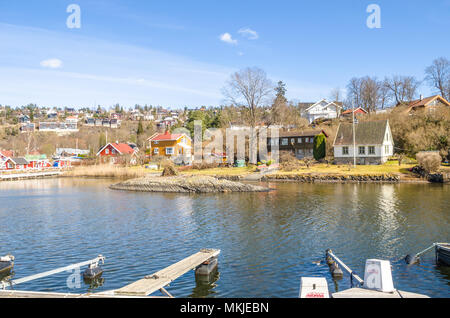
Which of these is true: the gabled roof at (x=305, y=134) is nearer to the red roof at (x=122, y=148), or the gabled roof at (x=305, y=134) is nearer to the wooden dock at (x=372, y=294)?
the red roof at (x=122, y=148)

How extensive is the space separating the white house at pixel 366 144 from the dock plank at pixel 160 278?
4501cm

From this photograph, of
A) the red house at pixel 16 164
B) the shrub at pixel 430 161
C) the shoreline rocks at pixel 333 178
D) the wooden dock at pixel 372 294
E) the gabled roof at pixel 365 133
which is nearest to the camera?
the wooden dock at pixel 372 294

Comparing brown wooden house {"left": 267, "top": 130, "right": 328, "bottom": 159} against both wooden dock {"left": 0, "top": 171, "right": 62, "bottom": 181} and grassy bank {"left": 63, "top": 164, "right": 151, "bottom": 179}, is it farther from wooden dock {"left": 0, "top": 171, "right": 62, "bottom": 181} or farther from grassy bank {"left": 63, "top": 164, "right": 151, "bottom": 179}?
wooden dock {"left": 0, "top": 171, "right": 62, "bottom": 181}

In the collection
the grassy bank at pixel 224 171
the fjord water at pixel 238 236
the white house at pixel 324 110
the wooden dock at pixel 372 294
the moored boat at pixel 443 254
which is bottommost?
the fjord water at pixel 238 236

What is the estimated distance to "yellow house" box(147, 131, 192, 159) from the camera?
81.0m

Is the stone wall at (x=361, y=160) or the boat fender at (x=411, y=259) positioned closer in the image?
the boat fender at (x=411, y=259)

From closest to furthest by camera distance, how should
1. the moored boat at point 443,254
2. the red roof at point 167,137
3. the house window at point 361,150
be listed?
the moored boat at point 443,254
the house window at point 361,150
the red roof at point 167,137

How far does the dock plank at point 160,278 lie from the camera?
11109mm

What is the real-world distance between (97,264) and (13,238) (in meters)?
9.01

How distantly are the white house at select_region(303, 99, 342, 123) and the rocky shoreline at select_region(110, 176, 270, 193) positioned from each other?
67.3m

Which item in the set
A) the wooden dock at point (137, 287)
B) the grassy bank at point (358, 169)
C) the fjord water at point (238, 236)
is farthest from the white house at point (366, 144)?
the wooden dock at point (137, 287)

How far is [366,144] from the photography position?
5706 cm

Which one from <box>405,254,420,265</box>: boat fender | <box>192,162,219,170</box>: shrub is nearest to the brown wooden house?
<box>192,162,219,170</box>: shrub

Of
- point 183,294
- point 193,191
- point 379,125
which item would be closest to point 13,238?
point 183,294
